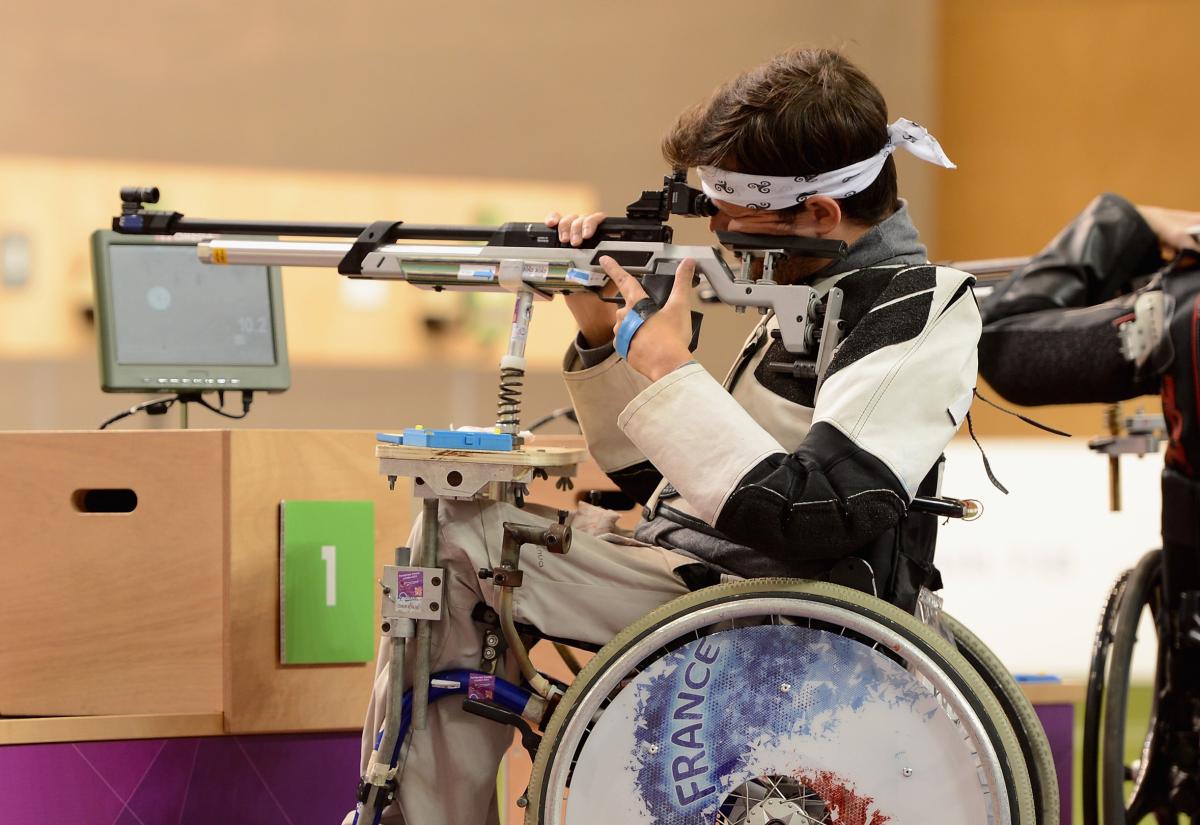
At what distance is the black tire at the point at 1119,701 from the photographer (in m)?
1.79

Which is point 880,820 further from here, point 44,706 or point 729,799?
point 44,706

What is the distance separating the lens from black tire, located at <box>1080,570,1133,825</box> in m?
1.87

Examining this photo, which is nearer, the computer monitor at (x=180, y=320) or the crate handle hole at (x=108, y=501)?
the crate handle hole at (x=108, y=501)

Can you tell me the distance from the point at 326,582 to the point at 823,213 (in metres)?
0.89

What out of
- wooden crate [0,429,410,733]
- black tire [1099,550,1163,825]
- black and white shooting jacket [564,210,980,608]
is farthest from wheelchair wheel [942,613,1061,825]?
wooden crate [0,429,410,733]

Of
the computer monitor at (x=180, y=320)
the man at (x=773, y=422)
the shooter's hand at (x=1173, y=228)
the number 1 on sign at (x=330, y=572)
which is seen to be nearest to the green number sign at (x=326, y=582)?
the number 1 on sign at (x=330, y=572)

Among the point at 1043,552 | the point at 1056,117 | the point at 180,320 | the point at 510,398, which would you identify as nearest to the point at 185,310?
the point at 180,320

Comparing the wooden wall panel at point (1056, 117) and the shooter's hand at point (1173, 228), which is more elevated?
the wooden wall panel at point (1056, 117)

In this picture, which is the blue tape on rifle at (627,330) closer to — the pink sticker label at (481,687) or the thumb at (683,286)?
the thumb at (683,286)

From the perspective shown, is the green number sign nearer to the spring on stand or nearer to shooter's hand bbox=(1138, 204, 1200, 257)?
the spring on stand

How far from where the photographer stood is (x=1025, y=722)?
1407mm

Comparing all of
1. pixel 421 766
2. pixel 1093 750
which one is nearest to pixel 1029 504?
pixel 1093 750

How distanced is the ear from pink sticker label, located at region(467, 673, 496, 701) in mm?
619

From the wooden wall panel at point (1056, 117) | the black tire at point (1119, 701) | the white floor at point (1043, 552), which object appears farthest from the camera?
the wooden wall panel at point (1056, 117)
